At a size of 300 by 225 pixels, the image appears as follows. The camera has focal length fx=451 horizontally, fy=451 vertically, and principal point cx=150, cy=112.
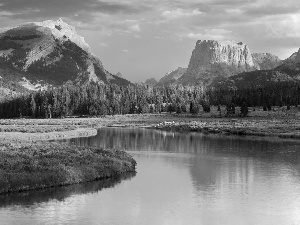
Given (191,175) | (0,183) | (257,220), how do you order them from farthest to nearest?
(191,175), (0,183), (257,220)

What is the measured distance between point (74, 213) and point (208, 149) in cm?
4831

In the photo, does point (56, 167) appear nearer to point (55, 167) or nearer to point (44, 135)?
point (55, 167)

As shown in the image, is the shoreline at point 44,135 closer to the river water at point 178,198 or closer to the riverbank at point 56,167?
the riverbank at point 56,167

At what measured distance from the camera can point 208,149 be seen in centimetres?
8094

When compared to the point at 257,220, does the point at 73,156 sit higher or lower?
higher

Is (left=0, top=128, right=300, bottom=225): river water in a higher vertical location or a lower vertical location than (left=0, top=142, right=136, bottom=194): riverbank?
lower

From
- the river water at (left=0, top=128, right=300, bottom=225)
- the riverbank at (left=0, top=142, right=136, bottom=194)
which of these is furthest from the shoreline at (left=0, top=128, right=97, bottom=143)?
the riverbank at (left=0, top=142, right=136, bottom=194)

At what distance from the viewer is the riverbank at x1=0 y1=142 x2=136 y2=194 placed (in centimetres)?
4253

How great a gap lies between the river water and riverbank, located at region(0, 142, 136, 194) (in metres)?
1.35

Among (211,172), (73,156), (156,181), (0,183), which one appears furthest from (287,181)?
(0,183)

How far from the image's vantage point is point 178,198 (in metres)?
41.3

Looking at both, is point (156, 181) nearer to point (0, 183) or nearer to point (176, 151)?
point (0, 183)

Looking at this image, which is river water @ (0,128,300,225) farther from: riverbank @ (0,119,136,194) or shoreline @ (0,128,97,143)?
shoreline @ (0,128,97,143)

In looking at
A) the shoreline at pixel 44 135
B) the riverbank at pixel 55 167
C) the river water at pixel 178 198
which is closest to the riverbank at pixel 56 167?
the riverbank at pixel 55 167
